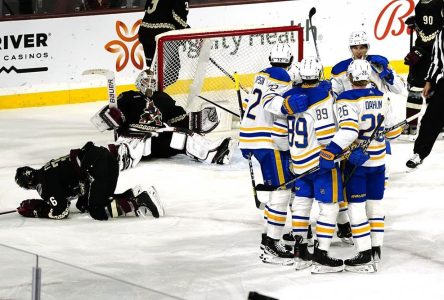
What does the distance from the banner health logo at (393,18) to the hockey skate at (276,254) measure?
216 inches

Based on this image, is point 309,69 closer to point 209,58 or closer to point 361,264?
point 361,264

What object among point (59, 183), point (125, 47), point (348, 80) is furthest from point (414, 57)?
point (59, 183)

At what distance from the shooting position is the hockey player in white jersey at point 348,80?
6461 mm

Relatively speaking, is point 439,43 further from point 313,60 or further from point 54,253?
point 54,253

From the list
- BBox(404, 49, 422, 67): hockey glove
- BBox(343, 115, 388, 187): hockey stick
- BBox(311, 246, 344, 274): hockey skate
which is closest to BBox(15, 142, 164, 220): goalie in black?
BBox(311, 246, 344, 274): hockey skate

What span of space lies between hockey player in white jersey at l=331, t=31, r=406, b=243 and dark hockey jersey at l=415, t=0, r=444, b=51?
2.27 metres

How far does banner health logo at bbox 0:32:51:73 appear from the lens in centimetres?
1026

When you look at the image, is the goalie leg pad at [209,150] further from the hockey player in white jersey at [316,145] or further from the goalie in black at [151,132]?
the hockey player in white jersey at [316,145]

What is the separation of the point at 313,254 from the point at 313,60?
0.90 metres

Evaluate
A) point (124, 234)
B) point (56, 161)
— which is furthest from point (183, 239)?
point (56, 161)

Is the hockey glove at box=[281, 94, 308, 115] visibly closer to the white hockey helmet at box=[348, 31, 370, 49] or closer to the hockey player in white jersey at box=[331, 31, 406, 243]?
the hockey player in white jersey at box=[331, 31, 406, 243]

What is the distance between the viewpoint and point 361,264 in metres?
6.03

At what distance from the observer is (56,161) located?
7.05m

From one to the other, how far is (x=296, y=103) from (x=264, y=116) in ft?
1.31
